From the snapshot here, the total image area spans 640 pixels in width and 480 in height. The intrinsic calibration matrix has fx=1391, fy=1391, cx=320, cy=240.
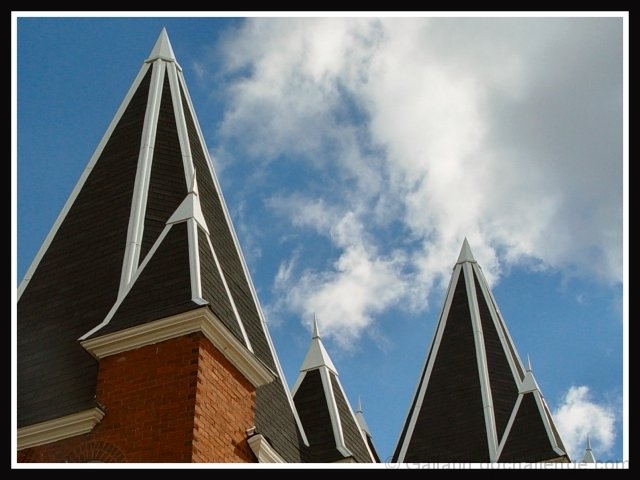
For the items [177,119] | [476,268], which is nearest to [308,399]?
[177,119]

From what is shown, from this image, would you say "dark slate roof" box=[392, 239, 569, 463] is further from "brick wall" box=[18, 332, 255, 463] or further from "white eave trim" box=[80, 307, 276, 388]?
"brick wall" box=[18, 332, 255, 463]

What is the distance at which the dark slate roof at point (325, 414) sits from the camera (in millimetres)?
23453

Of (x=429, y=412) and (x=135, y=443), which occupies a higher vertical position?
(x=429, y=412)

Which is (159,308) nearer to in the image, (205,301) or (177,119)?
(205,301)

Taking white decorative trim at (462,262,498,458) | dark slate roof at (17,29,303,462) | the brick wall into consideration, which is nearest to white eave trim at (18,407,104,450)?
the brick wall

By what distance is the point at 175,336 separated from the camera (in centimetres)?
1938

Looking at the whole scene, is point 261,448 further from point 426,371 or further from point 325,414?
point 426,371

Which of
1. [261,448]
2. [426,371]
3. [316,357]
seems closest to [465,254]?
[426,371]

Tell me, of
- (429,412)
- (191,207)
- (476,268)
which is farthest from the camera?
(476,268)

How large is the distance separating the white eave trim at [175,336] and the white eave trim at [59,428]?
3.20ft

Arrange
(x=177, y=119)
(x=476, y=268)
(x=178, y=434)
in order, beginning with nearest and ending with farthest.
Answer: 1. (x=178, y=434)
2. (x=177, y=119)
3. (x=476, y=268)

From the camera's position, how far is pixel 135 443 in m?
18.5

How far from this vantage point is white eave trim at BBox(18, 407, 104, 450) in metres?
19.2

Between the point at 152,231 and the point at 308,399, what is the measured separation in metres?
4.23
